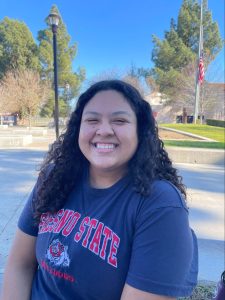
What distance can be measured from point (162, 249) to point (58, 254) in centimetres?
44

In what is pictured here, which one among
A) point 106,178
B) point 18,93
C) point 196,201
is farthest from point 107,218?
point 196,201

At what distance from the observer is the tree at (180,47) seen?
3216 centimetres

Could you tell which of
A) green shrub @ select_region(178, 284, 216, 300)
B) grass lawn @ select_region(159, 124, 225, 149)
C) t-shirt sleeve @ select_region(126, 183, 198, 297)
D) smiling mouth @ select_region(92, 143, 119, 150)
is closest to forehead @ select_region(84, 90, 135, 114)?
smiling mouth @ select_region(92, 143, 119, 150)

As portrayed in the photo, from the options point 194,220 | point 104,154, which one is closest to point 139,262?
point 104,154

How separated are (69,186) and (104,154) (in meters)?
0.27

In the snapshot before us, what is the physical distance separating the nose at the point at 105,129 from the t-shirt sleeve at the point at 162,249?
342 millimetres

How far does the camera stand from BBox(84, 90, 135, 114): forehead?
1261 millimetres

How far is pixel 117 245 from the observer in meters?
1.10

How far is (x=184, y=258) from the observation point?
1016 millimetres

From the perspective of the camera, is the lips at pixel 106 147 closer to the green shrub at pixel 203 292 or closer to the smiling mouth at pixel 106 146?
the smiling mouth at pixel 106 146

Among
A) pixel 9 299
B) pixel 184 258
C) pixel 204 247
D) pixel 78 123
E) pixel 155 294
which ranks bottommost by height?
pixel 204 247

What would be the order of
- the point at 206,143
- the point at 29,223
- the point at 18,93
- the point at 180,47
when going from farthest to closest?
the point at 180,47, the point at 206,143, the point at 18,93, the point at 29,223

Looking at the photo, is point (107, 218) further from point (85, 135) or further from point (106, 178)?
point (85, 135)

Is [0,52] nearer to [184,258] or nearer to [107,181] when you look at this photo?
[107,181]
